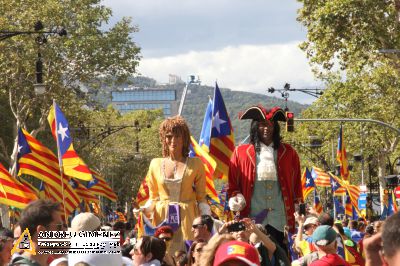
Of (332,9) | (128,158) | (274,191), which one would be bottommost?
(128,158)

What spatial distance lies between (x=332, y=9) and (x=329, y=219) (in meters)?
20.1

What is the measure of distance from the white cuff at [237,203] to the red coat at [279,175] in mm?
435

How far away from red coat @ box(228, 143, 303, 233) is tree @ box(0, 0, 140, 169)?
32465 mm

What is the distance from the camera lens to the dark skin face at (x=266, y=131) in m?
10.4

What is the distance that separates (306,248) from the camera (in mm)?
11492

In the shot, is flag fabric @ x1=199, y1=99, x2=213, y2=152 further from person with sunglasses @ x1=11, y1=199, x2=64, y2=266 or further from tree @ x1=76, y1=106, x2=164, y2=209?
tree @ x1=76, y1=106, x2=164, y2=209

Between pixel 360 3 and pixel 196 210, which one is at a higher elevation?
pixel 360 3

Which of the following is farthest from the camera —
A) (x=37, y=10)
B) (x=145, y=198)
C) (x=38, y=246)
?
(x=37, y=10)

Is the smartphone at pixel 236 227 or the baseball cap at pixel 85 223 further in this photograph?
the smartphone at pixel 236 227

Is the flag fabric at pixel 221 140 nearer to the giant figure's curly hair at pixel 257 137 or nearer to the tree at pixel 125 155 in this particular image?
the giant figure's curly hair at pixel 257 137

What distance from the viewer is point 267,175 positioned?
1036 cm

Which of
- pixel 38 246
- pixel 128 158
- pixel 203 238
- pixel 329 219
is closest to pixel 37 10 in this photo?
pixel 329 219

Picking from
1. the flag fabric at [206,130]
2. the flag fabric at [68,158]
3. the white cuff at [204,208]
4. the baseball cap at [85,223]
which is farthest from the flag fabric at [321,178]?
the baseball cap at [85,223]

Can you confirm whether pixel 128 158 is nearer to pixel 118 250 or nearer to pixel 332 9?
pixel 332 9
